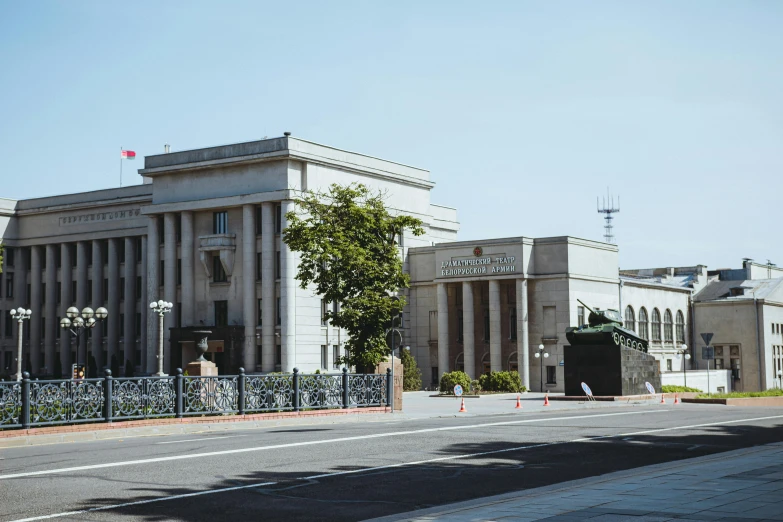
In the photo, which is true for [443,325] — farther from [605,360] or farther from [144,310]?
[144,310]

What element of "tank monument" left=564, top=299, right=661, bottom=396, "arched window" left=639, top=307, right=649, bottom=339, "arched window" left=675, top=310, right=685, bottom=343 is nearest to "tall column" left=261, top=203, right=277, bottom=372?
"tank monument" left=564, top=299, right=661, bottom=396

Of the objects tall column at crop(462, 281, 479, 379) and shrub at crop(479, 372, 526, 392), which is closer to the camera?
shrub at crop(479, 372, 526, 392)

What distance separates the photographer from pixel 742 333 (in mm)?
78000

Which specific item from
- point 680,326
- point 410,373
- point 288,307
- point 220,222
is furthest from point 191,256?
point 680,326

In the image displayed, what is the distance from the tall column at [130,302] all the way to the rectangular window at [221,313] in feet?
33.9

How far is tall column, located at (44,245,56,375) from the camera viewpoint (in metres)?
79.6

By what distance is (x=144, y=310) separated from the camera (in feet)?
246

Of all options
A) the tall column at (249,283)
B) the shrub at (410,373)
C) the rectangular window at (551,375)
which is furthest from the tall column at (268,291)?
the rectangular window at (551,375)

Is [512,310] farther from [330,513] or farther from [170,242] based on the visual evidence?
[330,513]

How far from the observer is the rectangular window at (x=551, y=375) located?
63912 millimetres

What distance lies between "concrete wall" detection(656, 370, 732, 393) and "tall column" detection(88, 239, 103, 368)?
42.6 meters

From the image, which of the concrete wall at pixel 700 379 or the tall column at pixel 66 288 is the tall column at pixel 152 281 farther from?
the concrete wall at pixel 700 379

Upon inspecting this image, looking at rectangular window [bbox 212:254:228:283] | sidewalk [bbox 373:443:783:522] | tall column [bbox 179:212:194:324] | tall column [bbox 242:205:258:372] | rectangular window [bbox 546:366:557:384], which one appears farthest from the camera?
tall column [bbox 179:212:194:324]

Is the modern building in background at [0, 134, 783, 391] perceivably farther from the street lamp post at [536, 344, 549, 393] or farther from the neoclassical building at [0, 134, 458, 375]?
the street lamp post at [536, 344, 549, 393]
